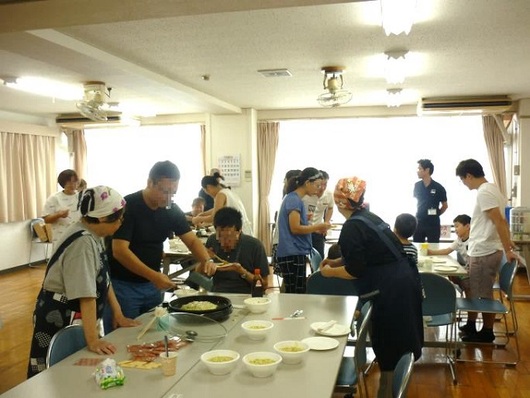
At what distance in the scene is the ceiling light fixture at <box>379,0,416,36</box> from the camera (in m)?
2.63

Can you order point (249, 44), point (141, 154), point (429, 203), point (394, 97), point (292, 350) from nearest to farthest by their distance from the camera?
point (292, 350) → point (249, 44) → point (429, 203) → point (394, 97) → point (141, 154)

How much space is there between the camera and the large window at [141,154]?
8156mm

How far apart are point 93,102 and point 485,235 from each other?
3.60 m

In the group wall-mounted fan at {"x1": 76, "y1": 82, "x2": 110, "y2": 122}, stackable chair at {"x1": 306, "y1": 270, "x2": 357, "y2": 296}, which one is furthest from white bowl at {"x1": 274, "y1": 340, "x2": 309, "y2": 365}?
wall-mounted fan at {"x1": 76, "y1": 82, "x2": 110, "y2": 122}

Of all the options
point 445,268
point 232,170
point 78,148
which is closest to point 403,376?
point 445,268

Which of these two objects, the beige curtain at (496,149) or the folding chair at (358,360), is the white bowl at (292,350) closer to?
the folding chair at (358,360)

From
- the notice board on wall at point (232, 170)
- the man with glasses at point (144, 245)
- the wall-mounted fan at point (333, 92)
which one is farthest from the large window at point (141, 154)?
the man with glasses at point (144, 245)

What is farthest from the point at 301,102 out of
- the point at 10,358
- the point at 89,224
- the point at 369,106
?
the point at 89,224

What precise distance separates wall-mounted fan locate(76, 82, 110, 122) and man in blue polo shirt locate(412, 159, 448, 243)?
3.68 metres

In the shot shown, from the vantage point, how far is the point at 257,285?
9.22 feet

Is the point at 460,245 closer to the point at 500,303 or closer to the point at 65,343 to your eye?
the point at 500,303

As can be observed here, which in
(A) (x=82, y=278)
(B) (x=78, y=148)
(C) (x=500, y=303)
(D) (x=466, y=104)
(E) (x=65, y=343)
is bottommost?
(C) (x=500, y=303)

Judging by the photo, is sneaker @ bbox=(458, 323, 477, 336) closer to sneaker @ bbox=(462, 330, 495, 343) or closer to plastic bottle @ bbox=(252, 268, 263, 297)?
sneaker @ bbox=(462, 330, 495, 343)

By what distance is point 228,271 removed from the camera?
3.07 metres
